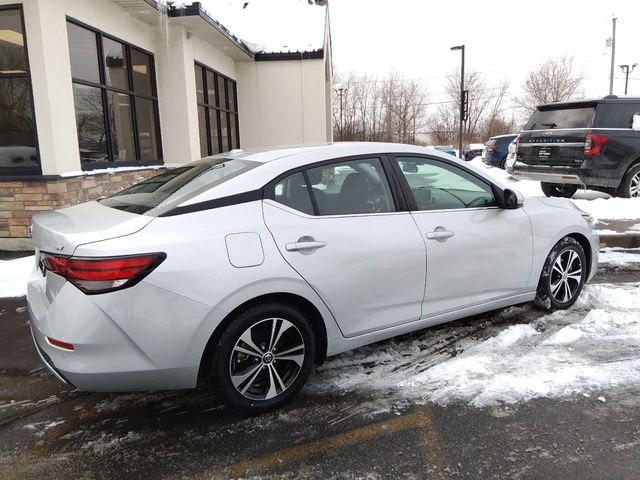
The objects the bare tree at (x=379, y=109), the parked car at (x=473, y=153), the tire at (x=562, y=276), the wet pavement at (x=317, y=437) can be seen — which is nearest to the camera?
the wet pavement at (x=317, y=437)

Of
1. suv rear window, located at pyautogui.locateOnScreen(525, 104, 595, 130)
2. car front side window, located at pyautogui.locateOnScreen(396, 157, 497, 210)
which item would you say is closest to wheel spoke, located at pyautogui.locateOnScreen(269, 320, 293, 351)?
car front side window, located at pyautogui.locateOnScreen(396, 157, 497, 210)

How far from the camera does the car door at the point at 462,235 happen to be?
11.7 feet

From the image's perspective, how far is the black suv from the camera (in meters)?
9.27

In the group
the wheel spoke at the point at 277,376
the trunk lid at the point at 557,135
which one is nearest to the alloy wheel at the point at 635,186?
the trunk lid at the point at 557,135

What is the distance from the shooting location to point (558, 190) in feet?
36.8

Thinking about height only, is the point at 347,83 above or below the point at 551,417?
above

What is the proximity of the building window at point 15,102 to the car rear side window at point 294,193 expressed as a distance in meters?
5.37

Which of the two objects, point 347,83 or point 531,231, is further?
point 347,83

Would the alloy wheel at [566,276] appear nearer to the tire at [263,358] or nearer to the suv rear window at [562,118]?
the tire at [263,358]

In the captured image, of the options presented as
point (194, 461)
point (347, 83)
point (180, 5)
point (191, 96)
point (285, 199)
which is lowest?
point (194, 461)

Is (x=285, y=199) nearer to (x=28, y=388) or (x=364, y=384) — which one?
(x=364, y=384)

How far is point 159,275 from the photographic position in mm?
2553

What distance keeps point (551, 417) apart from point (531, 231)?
166 cm

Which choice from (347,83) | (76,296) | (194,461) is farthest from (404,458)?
(347,83)
